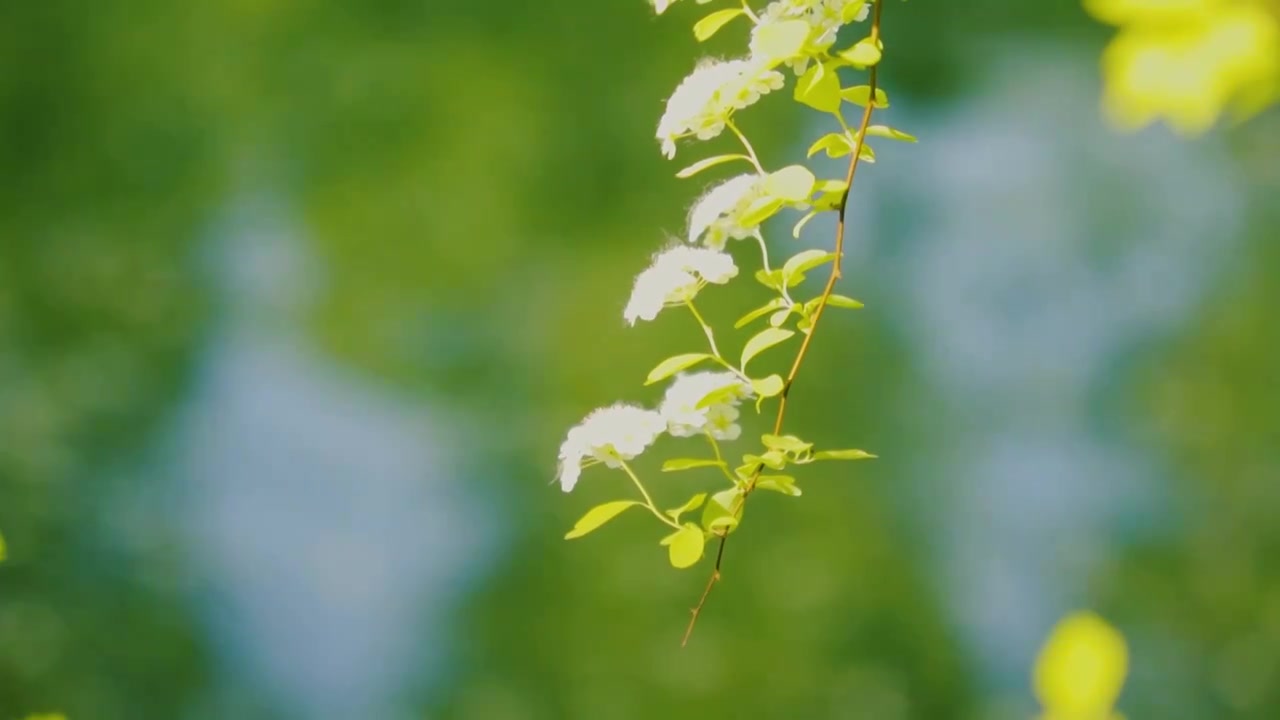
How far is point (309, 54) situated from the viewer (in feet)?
8.04

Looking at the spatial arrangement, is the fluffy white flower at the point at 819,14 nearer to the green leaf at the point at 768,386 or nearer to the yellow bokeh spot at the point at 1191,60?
the green leaf at the point at 768,386

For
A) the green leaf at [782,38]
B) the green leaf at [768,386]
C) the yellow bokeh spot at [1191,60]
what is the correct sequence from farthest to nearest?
the green leaf at [768,386], the green leaf at [782,38], the yellow bokeh spot at [1191,60]

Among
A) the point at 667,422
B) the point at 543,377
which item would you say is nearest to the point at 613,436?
the point at 667,422

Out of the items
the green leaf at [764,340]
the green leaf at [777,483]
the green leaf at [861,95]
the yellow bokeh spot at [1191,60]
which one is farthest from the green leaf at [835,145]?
the yellow bokeh spot at [1191,60]

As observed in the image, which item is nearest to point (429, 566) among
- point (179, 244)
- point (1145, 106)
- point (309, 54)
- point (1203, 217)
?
point (179, 244)

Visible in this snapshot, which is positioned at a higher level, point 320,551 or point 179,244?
point 179,244

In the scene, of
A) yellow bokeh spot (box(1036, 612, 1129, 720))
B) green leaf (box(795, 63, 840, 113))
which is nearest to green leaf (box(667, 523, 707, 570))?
green leaf (box(795, 63, 840, 113))

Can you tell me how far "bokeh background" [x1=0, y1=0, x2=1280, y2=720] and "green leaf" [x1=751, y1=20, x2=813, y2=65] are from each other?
166 centimetres

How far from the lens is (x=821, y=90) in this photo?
0.85 m

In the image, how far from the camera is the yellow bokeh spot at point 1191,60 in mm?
281

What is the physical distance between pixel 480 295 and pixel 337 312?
28 centimetres

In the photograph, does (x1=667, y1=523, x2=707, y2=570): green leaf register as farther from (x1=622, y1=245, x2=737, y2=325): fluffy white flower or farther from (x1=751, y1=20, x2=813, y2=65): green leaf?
(x1=751, y1=20, x2=813, y2=65): green leaf

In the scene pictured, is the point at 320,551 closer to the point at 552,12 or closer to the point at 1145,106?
the point at 552,12

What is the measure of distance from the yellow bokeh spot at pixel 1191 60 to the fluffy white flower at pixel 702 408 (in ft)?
1.91
